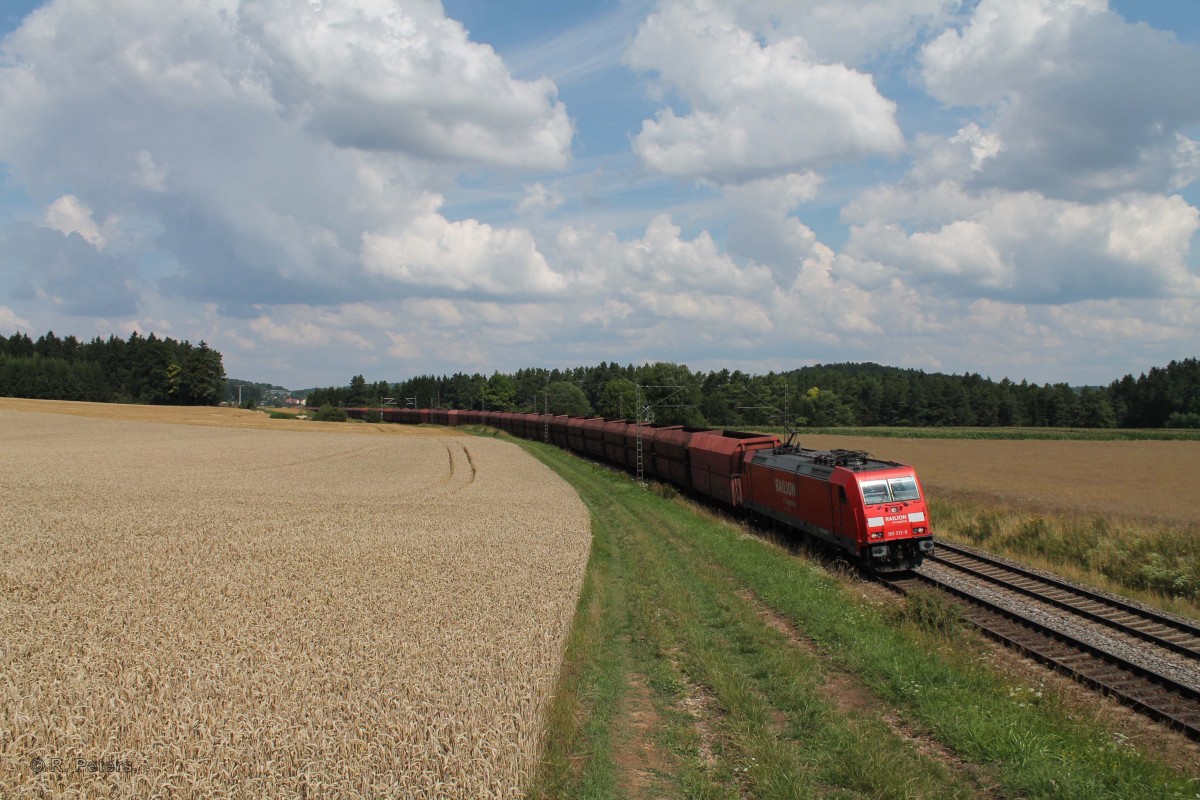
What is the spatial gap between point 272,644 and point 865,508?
51.2 ft

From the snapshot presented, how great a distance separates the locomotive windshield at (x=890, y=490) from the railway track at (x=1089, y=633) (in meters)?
2.27

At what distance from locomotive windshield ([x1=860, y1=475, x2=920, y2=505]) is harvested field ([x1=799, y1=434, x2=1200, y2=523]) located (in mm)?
14437

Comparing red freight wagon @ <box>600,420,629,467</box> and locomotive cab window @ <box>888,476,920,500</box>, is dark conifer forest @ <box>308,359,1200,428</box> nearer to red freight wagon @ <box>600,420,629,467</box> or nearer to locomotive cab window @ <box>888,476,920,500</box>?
red freight wagon @ <box>600,420,629,467</box>

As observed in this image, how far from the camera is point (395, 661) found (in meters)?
10.6

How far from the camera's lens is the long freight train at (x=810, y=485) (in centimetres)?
2097

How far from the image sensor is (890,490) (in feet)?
70.0

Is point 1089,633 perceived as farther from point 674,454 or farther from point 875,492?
point 674,454

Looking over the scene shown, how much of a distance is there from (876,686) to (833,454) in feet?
46.7

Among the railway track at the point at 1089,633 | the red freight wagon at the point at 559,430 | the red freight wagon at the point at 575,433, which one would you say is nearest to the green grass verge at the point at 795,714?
the railway track at the point at 1089,633

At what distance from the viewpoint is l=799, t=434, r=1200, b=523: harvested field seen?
34.2 meters

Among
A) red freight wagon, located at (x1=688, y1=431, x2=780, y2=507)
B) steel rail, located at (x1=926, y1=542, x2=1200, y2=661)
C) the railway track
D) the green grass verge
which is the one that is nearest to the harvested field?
steel rail, located at (x1=926, y1=542, x2=1200, y2=661)

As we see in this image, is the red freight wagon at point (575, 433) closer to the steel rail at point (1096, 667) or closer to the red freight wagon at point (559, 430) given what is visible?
the red freight wagon at point (559, 430)

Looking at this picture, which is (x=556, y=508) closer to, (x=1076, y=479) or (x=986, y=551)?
(x=986, y=551)

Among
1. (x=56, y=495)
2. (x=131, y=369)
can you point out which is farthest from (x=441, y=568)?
(x=131, y=369)
